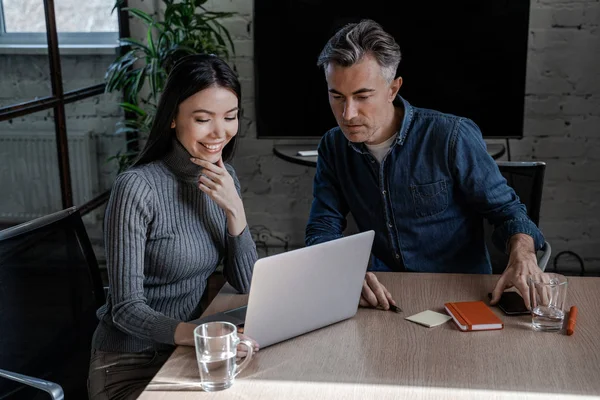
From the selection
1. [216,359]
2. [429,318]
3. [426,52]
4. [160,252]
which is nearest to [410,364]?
[429,318]

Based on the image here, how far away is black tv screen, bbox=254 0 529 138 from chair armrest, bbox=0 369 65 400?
195 centimetres

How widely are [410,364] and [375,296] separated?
268 mm

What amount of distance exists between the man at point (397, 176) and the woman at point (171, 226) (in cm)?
33

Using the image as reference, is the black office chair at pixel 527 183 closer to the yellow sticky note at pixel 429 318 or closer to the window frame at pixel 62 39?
the yellow sticky note at pixel 429 318

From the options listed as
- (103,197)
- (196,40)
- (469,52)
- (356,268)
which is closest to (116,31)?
(196,40)

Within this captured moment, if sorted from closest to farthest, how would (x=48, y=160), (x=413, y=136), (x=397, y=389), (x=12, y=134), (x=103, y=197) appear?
(x=397, y=389)
(x=413, y=136)
(x=12, y=134)
(x=48, y=160)
(x=103, y=197)

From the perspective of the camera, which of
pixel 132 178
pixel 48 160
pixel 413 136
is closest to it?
pixel 132 178

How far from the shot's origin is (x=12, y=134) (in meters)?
2.37

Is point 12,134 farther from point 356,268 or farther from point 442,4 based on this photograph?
point 442,4

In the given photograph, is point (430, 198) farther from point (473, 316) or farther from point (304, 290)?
point (304, 290)

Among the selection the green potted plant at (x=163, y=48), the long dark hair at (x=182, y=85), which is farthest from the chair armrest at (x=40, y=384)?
the green potted plant at (x=163, y=48)

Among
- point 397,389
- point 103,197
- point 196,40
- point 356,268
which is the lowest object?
point 103,197

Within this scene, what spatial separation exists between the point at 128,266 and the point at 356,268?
1.49ft

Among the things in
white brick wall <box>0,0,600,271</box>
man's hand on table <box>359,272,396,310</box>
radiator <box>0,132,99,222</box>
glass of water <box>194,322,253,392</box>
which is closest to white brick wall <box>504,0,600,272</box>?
white brick wall <box>0,0,600,271</box>
